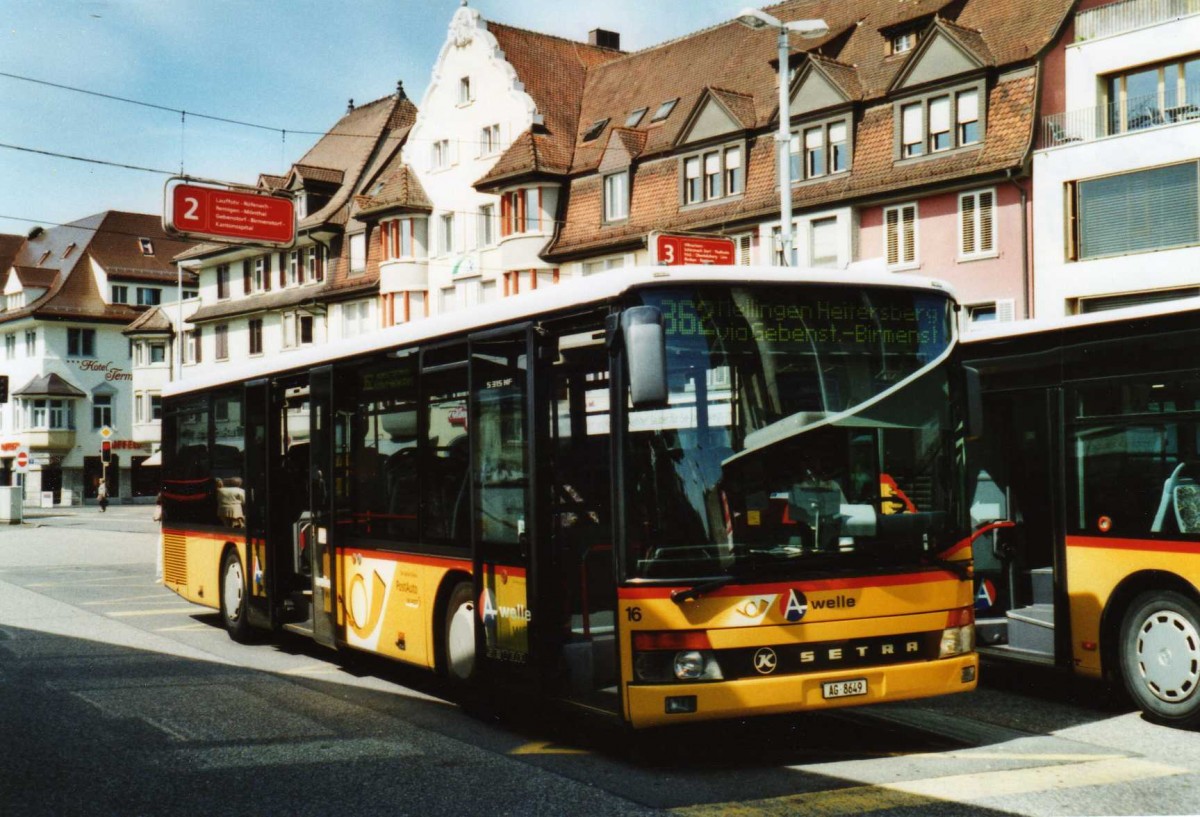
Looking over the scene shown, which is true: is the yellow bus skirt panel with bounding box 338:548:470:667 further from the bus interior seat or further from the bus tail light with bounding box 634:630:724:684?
the bus interior seat

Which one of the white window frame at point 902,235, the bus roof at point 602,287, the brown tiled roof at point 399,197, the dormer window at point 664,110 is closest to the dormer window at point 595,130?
the dormer window at point 664,110

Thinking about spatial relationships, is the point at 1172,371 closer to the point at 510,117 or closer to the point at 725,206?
the point at 725,206

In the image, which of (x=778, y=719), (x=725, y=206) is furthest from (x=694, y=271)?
(x=725, y=206)

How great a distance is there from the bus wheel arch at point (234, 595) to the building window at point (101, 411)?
71623 millimetres

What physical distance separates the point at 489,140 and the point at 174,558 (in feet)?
117

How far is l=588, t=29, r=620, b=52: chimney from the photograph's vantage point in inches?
2226

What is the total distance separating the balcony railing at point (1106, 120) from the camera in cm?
3228

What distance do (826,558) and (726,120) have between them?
34.6 m

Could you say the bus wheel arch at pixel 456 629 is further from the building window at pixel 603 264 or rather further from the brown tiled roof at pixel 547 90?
the brown tiled roof at pixel 547 90

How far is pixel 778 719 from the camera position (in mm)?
10133

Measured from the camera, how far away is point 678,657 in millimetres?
7977

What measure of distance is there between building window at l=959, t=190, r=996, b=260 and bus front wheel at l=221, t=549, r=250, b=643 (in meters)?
23.6

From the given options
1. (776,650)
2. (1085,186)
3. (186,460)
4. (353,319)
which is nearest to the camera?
(776,650)

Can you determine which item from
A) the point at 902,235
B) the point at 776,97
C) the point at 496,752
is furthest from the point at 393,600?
the point at 776,97
